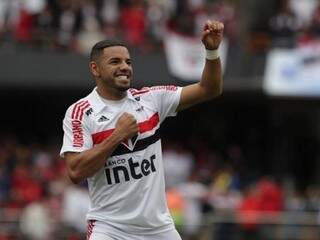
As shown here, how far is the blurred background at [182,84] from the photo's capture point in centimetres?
1747

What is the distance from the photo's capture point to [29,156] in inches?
768

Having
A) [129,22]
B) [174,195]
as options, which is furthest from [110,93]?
[129,22]

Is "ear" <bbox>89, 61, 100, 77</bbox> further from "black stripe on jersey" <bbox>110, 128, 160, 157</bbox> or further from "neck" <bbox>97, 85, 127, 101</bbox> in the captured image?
"black stripe on jersey" <bbox>110, 128, 160, 157</bbox>

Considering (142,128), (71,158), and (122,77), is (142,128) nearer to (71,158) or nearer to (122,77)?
(122,77)

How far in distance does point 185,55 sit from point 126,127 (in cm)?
1316

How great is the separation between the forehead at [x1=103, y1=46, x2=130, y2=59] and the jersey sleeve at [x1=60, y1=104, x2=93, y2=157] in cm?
41

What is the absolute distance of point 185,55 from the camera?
68.1 feet

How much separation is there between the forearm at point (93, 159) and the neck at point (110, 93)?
18.8 inches

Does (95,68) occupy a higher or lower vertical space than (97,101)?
higher

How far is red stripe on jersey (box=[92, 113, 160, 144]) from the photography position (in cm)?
791

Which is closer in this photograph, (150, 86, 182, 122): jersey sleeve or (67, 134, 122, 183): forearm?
(67, 134, 122, 183): forearm

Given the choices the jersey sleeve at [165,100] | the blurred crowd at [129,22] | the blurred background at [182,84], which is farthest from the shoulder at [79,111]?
the blurred crowd at [129,22]

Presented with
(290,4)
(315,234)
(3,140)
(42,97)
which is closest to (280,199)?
(315,234)

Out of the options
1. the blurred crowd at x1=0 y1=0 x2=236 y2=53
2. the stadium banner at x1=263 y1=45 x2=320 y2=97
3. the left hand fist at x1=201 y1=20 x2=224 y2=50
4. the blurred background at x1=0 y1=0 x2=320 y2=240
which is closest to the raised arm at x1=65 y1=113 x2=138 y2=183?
the left hand fist at x1=201 y1=20 x2=224 y2=50
